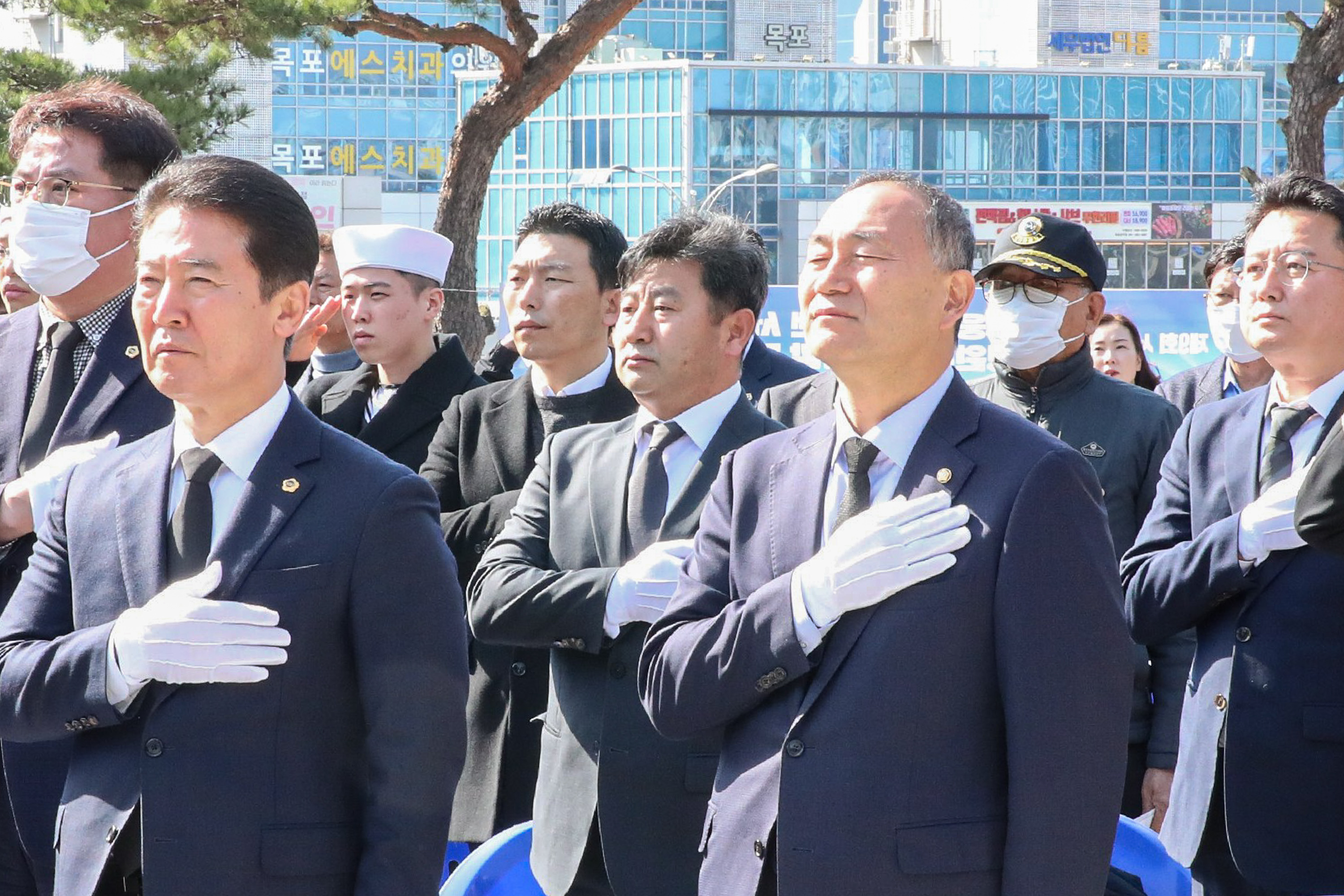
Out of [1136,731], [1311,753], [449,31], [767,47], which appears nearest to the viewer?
[1311,753]

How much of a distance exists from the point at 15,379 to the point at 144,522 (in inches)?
39.0

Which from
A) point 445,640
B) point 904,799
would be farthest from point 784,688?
point 445,640

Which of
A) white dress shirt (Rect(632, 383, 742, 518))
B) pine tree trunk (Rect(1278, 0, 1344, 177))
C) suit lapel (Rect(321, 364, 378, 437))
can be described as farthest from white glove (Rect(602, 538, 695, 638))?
pine tree trunk (Rect(1278, 0, 1344, 177))

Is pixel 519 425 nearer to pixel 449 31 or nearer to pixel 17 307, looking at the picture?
pixel 17 307

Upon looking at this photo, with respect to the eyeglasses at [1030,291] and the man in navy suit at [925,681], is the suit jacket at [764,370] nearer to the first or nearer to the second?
the eyeglasses at [1030,291]

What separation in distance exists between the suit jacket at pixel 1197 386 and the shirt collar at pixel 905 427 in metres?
3.58

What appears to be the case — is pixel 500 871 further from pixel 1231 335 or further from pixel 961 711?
pixel 1231 335

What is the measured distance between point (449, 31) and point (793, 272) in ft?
143

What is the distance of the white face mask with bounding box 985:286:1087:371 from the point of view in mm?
4531

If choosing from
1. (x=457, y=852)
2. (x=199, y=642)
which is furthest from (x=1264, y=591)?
(x=457, y=852)

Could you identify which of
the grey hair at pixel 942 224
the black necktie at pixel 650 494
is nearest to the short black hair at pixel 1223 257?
the black necktie at pixel 650 494

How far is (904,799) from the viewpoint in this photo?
7.57 feet

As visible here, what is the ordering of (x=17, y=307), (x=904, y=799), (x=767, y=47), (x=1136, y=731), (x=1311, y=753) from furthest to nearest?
(x=767, y=47) < (x=17, y=307) < (x=1136, y=731) < (x=1311, y=753) < (x=904, y=799)

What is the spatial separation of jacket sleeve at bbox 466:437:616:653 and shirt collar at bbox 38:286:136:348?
0.92 m
